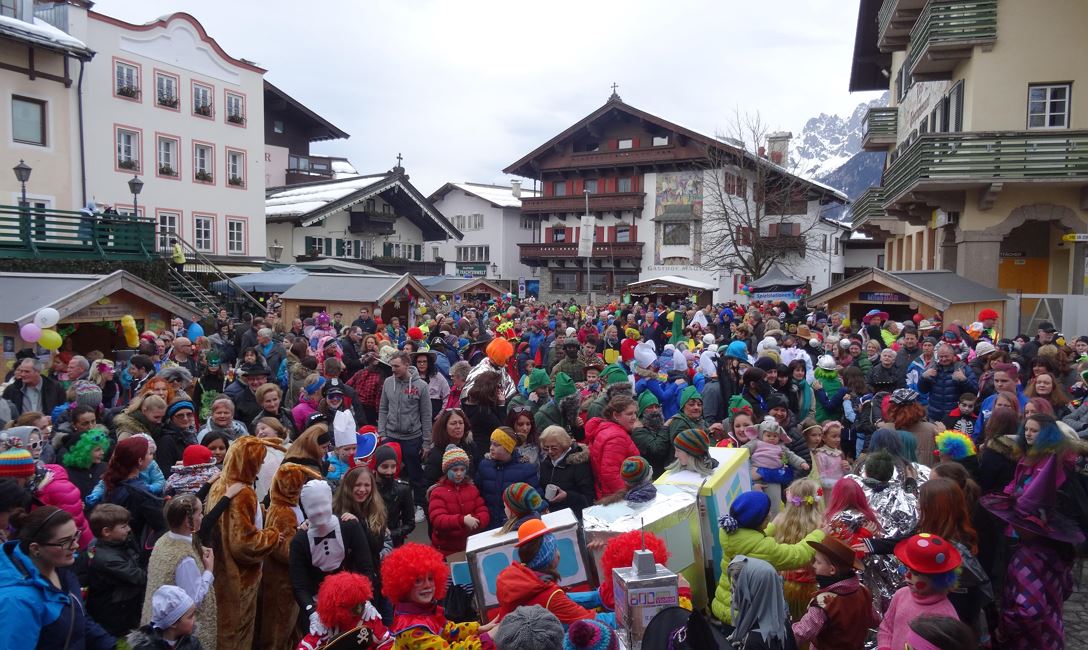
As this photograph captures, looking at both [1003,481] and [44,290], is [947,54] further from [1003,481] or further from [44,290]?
[44,290]

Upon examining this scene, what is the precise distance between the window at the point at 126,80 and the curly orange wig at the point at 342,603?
2848 cm

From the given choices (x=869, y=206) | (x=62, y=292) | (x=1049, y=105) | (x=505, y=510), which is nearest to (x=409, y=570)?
(x=505, y=510)

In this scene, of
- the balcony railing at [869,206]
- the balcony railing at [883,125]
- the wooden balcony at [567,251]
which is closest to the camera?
the balcony railing at [869,206]

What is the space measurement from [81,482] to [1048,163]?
1986 centimetres

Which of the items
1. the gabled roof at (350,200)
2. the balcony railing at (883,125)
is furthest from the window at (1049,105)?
the gabled roof at (350,200)

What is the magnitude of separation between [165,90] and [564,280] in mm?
26988

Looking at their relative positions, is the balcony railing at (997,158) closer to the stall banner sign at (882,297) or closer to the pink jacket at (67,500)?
the stall banner sign at (882,297)

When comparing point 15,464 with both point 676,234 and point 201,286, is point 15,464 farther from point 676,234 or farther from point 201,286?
point 676,234

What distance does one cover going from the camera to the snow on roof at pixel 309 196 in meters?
32.8

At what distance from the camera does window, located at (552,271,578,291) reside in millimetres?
47906

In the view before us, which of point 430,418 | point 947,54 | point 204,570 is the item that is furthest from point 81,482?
point 947,54

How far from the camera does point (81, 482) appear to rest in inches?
218

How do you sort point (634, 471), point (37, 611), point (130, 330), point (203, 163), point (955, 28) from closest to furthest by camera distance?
point (37, 611) < point (634, 471) < point (130, 330) < point (955, 28) < point (203, 163)

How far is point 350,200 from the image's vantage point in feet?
108
